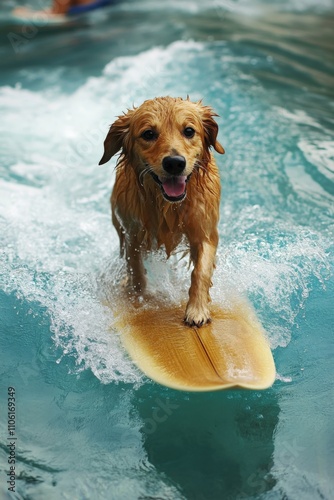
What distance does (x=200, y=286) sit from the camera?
12.5 ft

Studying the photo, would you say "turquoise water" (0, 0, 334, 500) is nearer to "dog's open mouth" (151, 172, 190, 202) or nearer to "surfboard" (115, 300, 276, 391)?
"surfboard" (115, 300, 276, 391)

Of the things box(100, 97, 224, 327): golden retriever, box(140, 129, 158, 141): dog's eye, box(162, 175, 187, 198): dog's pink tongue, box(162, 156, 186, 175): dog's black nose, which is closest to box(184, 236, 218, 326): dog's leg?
box(100, 97, 224, 327): golden retriever

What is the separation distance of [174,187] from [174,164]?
0.16 metres

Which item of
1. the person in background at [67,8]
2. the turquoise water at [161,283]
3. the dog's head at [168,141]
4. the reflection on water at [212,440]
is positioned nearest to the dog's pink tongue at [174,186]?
the dog's head at [168,141]

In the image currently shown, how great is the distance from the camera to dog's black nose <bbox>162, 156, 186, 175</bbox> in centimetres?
339

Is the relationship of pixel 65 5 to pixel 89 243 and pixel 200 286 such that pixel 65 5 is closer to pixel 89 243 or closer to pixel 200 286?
pixel 89 243

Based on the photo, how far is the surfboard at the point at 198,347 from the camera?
3.40 metres

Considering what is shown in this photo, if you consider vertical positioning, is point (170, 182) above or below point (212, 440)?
above

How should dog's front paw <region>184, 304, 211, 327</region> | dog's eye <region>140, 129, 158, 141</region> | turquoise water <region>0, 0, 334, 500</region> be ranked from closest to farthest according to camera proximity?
1. turquoise water <region>0, 0, 334, 500</region>
2. dog's eye <region>140, 129, 158, 141</region>
3. dog's front paw <region>184, 304, 211, 327</region>

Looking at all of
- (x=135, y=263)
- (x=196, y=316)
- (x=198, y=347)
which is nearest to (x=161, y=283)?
(x=135, y=263)

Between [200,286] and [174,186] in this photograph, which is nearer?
[174,186]

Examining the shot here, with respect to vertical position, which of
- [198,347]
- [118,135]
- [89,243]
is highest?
[118,135]

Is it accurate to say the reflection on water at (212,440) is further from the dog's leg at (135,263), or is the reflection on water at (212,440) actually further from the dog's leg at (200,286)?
the dog's leg at (135,263)

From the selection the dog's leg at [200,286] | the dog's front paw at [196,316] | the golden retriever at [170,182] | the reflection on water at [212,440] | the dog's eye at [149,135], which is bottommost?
the reflection on water at [212,440]
